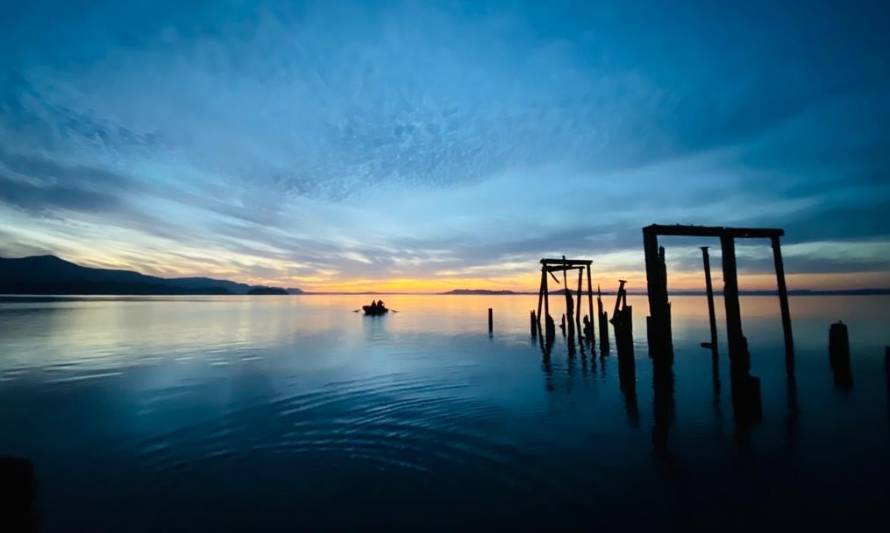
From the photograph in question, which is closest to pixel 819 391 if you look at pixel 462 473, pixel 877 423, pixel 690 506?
pixel 877 423

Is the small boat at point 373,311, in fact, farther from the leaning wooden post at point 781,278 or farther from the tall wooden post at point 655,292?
the tall wooden post at point 655,292

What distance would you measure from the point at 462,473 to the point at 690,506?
13.1 feet

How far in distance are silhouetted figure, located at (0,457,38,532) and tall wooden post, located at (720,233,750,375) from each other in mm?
14640

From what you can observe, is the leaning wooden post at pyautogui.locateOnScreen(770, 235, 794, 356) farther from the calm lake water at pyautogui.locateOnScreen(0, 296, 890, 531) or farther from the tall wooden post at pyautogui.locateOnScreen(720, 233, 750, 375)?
the tall wooden post at pyautogui.locateOnScreen(720, 233, 750, 375)

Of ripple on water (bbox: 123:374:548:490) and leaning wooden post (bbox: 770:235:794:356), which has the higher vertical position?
leaning wooden post (bbox: 770:235:794:356)

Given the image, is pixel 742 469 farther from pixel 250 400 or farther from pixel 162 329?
pixel 162 329

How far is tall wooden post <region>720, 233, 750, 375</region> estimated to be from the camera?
38.0 feet

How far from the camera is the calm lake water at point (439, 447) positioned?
6535 millimetres

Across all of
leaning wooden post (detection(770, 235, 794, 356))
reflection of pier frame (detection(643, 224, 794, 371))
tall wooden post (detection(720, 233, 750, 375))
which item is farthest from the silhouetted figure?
leaning wooden post (detection(770, 235, 794, 356))

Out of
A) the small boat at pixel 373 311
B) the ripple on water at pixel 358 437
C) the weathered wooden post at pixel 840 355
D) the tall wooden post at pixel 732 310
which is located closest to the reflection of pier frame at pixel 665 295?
the tall wooden post at pixel 732 310

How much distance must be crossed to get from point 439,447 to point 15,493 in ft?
22.4

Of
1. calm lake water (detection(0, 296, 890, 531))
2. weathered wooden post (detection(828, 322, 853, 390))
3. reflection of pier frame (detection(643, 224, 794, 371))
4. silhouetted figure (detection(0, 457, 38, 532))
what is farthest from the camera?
weathered wooden post (detection(828, 322, 853, 390))

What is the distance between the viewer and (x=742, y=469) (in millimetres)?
8102

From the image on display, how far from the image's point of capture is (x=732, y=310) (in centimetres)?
1236
